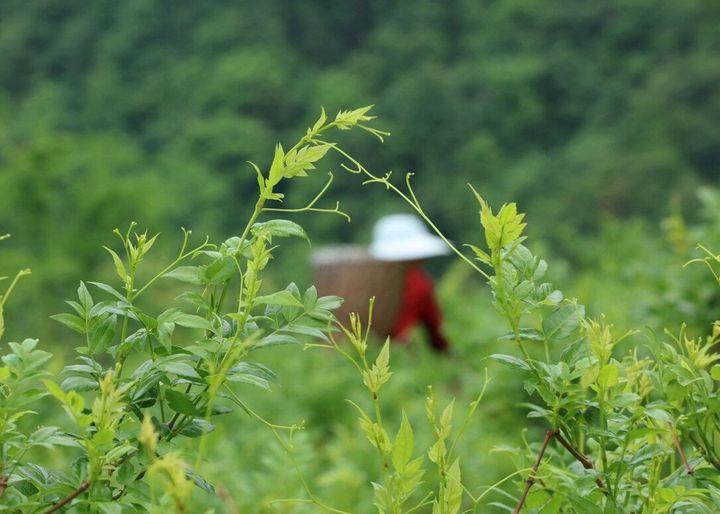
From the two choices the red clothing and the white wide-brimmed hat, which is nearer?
the red clothing

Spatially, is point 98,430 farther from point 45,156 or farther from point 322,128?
point 45,156

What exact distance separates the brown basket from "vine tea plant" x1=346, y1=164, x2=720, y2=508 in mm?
5483

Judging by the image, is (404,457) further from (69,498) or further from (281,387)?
(69,498)

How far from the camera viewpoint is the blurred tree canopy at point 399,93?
18797 millimetres

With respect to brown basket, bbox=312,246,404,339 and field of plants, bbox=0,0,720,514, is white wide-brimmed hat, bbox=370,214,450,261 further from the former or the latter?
field of plants, bbox=0,0,720,514

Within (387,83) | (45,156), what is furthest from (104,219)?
(387,83)

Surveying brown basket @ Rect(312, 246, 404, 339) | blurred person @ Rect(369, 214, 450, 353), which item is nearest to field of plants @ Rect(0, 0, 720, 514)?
blurred person @ Rect(369, 214, 450, 353)

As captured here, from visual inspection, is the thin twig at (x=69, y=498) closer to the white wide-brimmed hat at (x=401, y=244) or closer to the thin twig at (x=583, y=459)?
the thin twig at (x=583, y=459)

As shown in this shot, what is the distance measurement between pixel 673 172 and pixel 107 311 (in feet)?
58.1

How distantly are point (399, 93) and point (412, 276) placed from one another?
57.5ft

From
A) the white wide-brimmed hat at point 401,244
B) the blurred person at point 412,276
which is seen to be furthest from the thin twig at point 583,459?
the white wide-brimmed hat at point 401,244

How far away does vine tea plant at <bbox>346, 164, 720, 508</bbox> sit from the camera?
68cm

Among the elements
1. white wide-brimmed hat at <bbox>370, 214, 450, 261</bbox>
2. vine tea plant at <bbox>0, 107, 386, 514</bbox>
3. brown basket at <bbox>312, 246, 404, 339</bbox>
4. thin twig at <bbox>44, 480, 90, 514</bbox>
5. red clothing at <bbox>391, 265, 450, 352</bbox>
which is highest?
vine tea plant at <bbox>0, 107, 386, 514</bbox>

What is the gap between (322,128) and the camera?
2.38 ft
